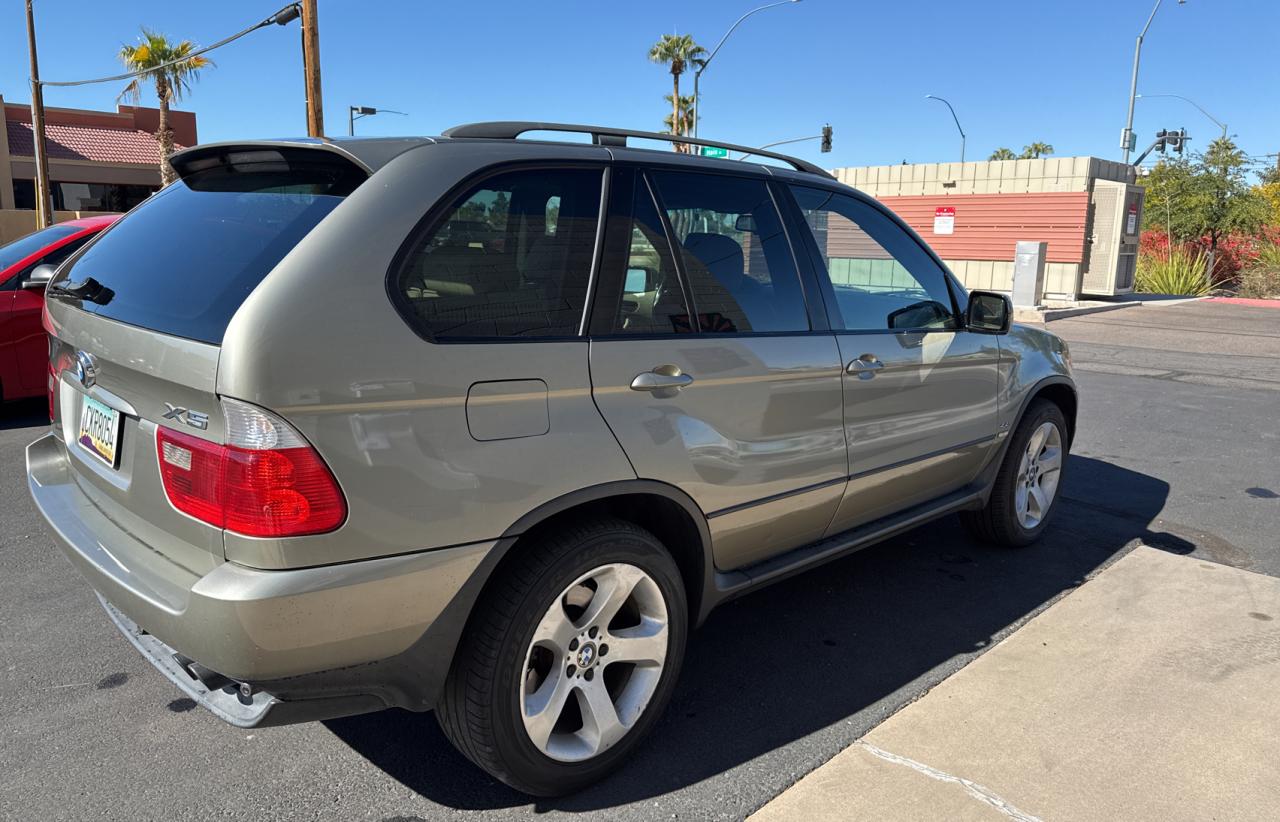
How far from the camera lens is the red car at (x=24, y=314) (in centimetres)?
645

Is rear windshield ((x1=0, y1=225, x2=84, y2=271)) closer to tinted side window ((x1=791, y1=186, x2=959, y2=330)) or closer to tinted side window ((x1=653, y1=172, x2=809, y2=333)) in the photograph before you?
tinted side window ((x1=653, y1=172, x2=809, y2=333))

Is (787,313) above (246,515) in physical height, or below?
above

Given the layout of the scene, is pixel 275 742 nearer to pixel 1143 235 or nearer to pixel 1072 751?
pixel 1072 751

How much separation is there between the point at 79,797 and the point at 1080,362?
1266 centimetres

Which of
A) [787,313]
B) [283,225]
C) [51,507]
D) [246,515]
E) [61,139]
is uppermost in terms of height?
[61,139]

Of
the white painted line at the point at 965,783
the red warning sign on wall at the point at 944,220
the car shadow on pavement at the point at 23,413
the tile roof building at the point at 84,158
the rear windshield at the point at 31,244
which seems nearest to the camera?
the white painted line at the point at 965,783

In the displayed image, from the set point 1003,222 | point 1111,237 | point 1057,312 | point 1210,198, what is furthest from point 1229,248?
point 1057,312

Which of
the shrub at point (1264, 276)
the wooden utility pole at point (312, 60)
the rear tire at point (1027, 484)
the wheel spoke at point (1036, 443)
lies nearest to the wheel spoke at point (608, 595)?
the rear tire at point (1027, 484)

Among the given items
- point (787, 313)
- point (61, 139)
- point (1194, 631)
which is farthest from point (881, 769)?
point (61, 139)

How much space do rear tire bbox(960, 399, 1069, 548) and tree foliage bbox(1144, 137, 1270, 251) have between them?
26.5 metres

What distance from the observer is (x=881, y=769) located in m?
2.71

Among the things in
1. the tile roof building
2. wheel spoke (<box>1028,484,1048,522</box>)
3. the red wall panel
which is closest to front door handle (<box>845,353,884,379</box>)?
wheel spoke (<box>1028,484,1048,522</box>)

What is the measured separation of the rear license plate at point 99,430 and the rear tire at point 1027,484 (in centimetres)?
375

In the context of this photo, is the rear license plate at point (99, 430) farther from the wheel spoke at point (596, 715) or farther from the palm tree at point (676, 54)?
the palm tree at point (676, 54)
